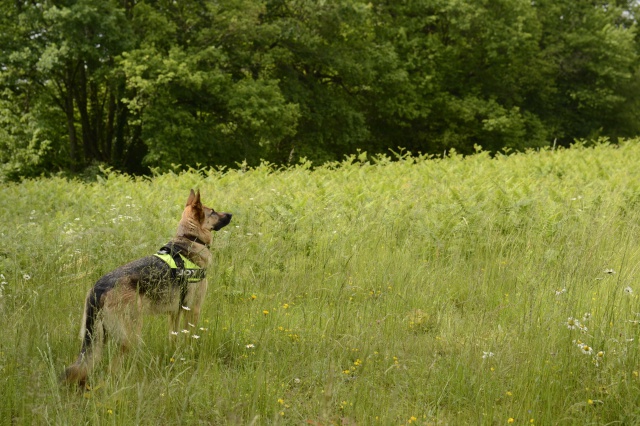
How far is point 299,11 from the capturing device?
25.5 metres

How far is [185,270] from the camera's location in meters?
4.30

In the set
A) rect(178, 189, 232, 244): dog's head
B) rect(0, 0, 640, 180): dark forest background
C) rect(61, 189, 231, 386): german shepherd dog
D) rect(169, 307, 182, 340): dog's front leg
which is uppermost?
rect(0, 0, 640, 180): dark forest background

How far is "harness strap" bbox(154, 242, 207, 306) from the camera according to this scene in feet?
14.0

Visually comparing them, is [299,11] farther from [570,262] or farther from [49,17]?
[570,262]

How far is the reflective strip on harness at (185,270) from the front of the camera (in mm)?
4266

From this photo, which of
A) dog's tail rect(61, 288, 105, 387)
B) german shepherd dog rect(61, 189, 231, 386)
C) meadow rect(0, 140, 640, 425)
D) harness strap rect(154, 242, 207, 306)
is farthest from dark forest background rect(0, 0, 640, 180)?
dog's tail rect(61, 288, 105, 387)

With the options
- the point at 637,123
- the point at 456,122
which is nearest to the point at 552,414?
A: the point at 456,122

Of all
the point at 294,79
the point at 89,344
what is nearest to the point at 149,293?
the point at 89,344

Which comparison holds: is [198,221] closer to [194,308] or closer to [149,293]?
[194,308]

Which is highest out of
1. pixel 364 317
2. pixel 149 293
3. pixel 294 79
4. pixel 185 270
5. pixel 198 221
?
pixel 294 79

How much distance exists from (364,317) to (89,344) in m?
1.86

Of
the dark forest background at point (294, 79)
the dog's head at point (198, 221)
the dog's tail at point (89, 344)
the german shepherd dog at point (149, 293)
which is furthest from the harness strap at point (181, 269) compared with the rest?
the dark forest background at point (294, 79)

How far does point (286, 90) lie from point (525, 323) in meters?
23.7

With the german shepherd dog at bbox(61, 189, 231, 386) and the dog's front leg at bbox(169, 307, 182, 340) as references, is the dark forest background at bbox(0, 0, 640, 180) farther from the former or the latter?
the dog's front leg at bbox(169, 307, 182, 340)
